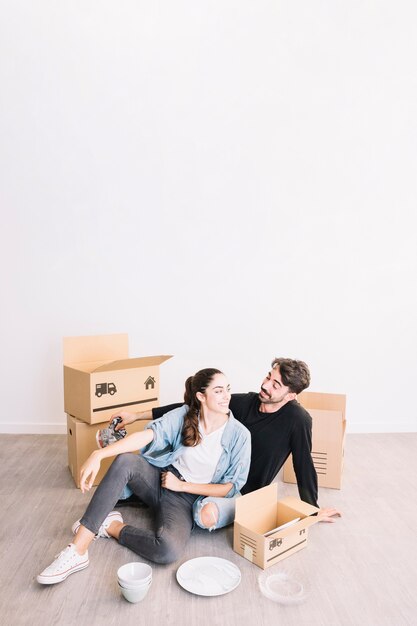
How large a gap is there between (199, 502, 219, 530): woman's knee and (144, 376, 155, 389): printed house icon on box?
0.77 meters

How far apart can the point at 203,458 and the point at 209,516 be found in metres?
0.22

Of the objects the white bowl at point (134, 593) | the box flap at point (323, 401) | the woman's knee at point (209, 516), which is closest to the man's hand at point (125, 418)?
the woman's knee at point (209, 516)

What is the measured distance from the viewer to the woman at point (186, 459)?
1955mm

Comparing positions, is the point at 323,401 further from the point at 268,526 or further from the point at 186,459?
the point at 186,459

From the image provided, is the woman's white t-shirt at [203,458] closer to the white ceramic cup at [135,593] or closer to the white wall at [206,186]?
the white ceramic cup at [135,593]

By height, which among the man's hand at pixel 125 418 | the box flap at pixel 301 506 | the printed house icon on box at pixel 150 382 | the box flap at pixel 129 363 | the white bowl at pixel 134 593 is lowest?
the white bowl at pixel 134 593

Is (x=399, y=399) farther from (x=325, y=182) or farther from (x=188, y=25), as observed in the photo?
(x=188, y=25)

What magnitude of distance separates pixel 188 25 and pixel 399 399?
270cm

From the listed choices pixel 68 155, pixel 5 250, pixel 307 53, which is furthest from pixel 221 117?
pixel 5 250

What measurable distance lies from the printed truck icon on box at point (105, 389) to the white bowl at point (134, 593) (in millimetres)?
996

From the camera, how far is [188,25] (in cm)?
308

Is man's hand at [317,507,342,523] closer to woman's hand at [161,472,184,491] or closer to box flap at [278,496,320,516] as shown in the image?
box flap at [278,496,320,516]

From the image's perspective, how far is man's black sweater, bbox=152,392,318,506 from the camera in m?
2.17

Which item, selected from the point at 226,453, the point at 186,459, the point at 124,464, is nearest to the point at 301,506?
the point at 226,453
